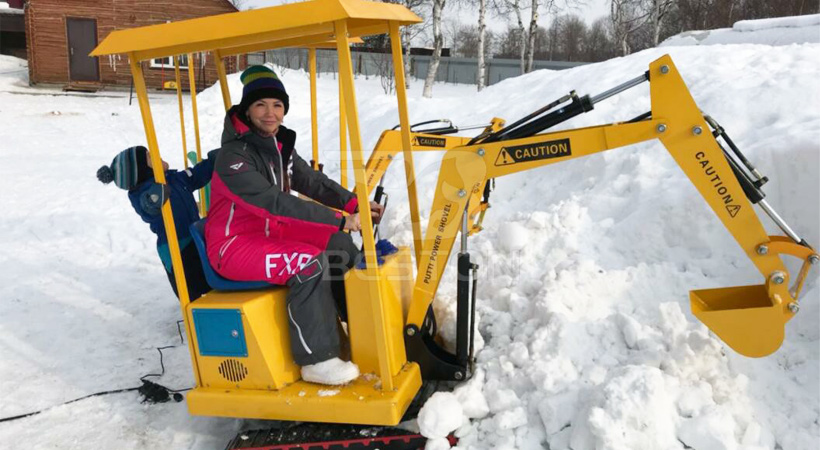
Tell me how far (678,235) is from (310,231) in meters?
2.81

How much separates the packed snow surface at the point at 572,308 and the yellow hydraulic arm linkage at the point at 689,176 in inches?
13.4

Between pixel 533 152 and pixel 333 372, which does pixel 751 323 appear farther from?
pixel 333 372

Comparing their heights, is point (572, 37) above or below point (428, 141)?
above

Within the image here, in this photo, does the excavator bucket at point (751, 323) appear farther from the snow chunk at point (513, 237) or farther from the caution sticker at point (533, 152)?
the snow chunk at point (513, 237)

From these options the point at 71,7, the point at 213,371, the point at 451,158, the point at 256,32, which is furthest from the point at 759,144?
the point at 71,7

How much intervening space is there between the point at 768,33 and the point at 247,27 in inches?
386

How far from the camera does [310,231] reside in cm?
355

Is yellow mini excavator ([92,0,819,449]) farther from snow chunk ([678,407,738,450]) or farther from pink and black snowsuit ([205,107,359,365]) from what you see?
Answer: snow chunk ([678,407,738,450])

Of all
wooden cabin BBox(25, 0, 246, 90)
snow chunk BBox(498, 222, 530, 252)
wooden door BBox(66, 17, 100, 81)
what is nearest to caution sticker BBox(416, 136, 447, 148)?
snow chunk BBox(498, 222, 530, 252)

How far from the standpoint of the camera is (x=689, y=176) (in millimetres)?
2834

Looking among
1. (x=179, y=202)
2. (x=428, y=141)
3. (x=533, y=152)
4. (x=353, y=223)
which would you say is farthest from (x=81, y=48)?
(x=533, y=152)

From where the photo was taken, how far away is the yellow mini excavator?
2.78 m

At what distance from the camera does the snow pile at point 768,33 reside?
911 centimetres

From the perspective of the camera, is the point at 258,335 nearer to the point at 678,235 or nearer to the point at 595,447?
the point at 595,447
